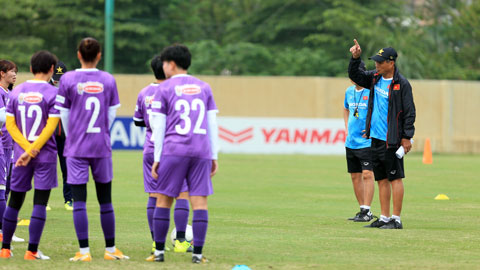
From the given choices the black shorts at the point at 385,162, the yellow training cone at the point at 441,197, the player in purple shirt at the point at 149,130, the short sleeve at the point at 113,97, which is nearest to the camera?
the short sleeve at the point at 113,97

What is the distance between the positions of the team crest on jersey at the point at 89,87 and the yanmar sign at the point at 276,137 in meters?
22.9

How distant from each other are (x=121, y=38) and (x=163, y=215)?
39388 millimetres

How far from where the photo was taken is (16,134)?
331 inches

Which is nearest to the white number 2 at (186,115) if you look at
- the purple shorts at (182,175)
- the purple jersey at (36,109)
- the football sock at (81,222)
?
the purple shorts at (182,175)

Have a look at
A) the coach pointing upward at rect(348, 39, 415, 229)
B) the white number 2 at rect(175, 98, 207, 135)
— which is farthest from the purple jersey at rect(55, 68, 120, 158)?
the coach pointing upward at rect(348, 39, 415, 229)

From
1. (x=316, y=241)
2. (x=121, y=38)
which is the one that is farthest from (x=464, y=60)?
(x=316, y=241)

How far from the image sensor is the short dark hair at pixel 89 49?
8.11 meters

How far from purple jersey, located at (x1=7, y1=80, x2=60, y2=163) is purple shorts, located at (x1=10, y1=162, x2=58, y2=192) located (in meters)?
0.07

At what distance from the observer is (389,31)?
4928cm

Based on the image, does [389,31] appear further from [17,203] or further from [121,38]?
[17,203]

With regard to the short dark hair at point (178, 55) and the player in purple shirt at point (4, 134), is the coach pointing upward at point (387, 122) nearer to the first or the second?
the short dark hair at point (178, 55)

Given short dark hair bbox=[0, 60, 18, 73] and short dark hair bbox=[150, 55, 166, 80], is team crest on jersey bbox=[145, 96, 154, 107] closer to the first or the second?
short dark hair bbox=[150, 55, 166, 80]

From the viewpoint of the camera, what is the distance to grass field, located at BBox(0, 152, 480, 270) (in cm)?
839

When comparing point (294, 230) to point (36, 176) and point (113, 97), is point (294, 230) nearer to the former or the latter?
point (113, 97)
